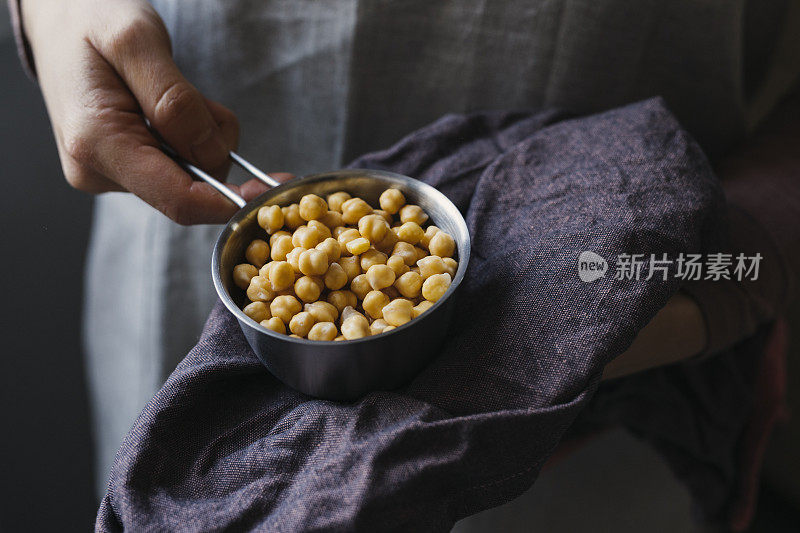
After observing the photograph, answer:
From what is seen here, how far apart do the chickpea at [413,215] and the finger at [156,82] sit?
23 centimetres

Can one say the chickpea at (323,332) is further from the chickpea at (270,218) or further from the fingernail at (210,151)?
the fingernail at (210,151)

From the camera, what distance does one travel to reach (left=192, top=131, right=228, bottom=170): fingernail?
2.25ft

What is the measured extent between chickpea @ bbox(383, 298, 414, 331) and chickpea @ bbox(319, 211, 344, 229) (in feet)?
0.37

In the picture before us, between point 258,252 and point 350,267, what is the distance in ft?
0.26

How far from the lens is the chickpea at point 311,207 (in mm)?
576

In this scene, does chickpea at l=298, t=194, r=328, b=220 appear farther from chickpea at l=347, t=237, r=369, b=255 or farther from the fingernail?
the fingernail

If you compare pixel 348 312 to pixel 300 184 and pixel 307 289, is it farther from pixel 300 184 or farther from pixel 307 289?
pixel 300 184

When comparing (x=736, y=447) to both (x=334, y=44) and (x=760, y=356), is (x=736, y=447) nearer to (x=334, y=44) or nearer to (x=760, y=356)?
(x=760, y=356)

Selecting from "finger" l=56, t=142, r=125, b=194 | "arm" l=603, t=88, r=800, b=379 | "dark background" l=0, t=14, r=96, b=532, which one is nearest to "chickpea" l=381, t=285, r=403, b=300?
"arm" l=603, t=88, r=800, b=379

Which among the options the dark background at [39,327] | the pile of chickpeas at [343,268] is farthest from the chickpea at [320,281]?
the dark background at [39,327]

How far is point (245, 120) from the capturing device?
2.90ft

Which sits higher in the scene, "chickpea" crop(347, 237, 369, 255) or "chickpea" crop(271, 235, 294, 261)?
"chickpea" crop(347, 237, 369, 255)

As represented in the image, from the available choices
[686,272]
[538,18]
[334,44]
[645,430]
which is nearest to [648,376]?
[645,430]

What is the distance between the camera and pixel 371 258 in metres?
0.56
